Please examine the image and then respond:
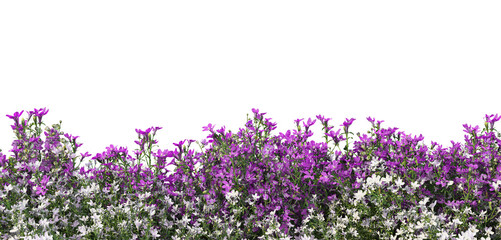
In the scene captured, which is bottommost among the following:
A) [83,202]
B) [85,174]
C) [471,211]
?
[471,211]

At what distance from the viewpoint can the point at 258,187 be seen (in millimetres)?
5477

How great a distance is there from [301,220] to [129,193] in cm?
181

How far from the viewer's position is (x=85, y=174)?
19.2 feet

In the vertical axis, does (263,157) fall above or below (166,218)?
above

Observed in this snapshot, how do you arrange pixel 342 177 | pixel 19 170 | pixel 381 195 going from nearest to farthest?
pixel 381 195
pixel 342 177
pixel 19 170

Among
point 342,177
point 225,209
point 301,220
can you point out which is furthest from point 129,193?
point 342,177

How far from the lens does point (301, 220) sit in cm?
563

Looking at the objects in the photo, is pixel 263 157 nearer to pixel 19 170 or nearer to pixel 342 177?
pixel 342 177

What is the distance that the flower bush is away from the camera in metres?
5.13

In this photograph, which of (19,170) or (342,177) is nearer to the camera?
(342,177)

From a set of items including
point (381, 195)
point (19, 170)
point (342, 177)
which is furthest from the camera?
point (19, 170)

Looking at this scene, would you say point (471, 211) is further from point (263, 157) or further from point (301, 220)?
point (263, 157)

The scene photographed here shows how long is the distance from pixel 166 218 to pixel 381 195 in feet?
7.10

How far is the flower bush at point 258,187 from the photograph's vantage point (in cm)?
513
